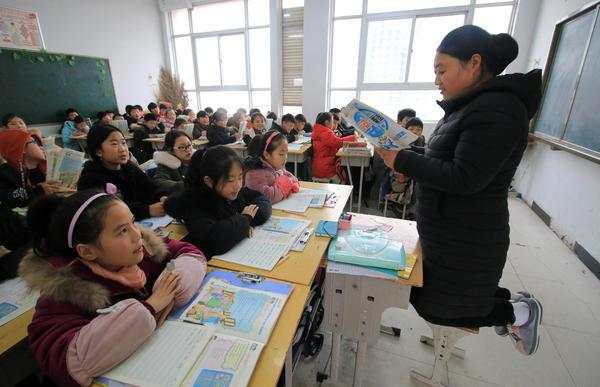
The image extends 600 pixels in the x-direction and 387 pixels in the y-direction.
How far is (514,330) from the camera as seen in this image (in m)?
1.29

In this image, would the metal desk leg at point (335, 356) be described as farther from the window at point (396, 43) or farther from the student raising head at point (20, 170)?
the window at point (396, 43)

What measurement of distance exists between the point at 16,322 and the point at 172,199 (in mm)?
707

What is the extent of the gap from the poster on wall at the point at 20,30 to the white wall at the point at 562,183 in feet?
26.8

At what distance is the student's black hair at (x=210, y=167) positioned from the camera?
4.34 ft

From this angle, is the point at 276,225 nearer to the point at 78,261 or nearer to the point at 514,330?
the point at 78,261

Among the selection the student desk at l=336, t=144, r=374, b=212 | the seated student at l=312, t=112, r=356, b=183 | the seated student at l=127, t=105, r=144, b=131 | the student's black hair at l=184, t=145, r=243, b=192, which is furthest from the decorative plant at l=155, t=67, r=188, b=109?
the student's black hair at l=184, t=145, r=243, b=192

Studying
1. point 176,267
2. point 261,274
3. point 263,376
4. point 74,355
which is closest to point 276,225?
point 261,274

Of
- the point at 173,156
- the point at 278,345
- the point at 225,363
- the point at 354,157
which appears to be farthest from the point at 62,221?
the point at 354,157

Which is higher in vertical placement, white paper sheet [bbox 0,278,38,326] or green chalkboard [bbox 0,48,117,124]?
green chalkboard [bbox 0,48,117,124]

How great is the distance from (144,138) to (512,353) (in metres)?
5.86

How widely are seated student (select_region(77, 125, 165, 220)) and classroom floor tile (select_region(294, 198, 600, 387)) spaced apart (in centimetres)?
133

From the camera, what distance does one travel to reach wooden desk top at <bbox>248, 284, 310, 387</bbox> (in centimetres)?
70

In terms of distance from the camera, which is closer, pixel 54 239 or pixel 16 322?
pixel 54 239

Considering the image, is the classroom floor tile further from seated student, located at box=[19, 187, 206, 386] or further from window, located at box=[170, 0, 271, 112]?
window, located at box=[170, 0, 271, 112]
